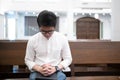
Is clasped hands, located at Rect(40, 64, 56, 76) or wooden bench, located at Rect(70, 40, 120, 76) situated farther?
wooden bench, located at Rect(70, 40, 120, 76)

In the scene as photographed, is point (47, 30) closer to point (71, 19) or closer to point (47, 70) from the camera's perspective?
point (47, 70)

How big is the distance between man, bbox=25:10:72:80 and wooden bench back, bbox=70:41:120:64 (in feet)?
2.37

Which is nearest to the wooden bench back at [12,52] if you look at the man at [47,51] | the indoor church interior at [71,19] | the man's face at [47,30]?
the indoor church interior at [71,19]

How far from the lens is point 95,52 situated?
2.64 metres

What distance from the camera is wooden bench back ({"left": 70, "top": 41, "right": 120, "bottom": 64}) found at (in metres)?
2.61

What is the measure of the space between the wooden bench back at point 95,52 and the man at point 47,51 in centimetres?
72

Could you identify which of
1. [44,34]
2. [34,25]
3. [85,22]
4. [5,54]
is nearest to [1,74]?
[5,54]

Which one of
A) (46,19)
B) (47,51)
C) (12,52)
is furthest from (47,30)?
(12,52)

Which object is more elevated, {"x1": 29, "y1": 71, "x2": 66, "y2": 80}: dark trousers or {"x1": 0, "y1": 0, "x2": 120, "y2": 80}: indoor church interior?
{"x1": 0, "y1": 0, "x2": 120, "y2": 80}: indoor church interior

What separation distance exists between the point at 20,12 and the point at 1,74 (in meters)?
1.62

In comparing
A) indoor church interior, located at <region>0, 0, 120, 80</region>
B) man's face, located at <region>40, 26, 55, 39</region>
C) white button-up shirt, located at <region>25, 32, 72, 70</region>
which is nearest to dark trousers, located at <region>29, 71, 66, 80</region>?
white button-up shirt, located at <region>25, 32, 72, 70</region>

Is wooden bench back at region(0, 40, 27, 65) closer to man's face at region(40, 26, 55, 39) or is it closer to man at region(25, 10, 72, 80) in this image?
man at region(25, 10, 72, 80)

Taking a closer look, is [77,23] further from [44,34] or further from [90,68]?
[44,34]

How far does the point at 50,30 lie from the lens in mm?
1707
